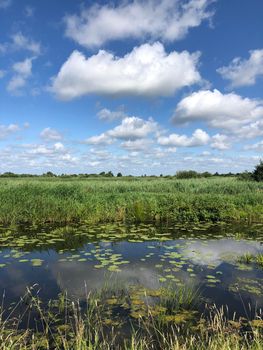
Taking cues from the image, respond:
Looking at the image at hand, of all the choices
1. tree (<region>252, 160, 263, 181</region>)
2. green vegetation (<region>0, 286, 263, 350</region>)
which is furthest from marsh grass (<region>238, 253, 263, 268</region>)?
tree (<region>252, 160, 263, 181</region>)

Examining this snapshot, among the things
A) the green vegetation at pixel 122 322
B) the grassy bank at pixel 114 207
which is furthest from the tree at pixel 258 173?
the green vegetation at pixel 122 322

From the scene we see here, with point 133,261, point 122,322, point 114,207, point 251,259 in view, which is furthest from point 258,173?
point 122,322

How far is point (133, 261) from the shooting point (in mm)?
9133

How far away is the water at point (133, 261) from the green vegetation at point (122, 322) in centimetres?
41

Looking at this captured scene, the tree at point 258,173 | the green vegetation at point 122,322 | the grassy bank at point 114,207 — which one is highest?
the tree at point 258,173

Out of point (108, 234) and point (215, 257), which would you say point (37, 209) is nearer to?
point (108, 234)

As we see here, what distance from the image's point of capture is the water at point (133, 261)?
684 centimetres

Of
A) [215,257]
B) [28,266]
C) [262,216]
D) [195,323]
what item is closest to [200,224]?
[262,216]

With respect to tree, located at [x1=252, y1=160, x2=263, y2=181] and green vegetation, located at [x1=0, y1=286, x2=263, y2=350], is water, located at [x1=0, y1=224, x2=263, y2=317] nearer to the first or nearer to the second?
green vegetation, located at [x1=0, y1=286, x2=263, y2=350]

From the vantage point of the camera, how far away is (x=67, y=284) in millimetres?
7105

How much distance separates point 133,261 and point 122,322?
3.90 meters

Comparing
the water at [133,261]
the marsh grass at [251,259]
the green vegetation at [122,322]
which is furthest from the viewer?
the marsh grass at [251,259]

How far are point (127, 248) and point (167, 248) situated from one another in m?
1.32

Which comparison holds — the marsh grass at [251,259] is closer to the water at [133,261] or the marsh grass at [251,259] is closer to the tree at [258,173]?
the water at [133,261]
